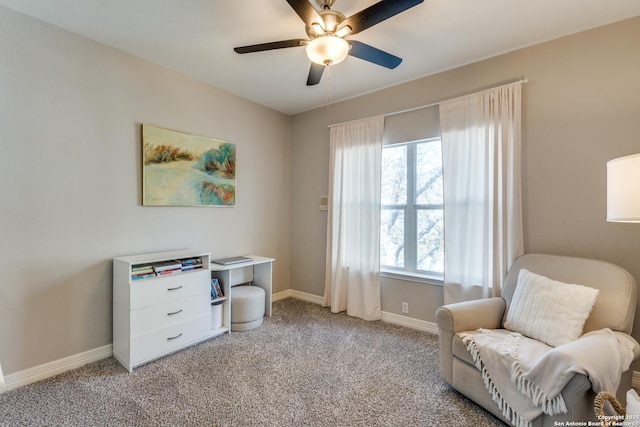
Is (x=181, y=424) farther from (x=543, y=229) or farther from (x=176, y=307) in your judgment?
(x=543, y=229)

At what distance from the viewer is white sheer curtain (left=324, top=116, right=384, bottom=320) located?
325 centimetres

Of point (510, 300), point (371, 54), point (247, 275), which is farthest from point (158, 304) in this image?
point (510, 300)

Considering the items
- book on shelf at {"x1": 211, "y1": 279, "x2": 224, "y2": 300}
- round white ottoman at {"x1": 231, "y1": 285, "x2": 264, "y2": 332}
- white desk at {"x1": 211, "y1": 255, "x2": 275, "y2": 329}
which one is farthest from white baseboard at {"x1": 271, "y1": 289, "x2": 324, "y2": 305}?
book on shelf at {"x1": 211, "y1": 279, "x2": 224, "y2": 300}

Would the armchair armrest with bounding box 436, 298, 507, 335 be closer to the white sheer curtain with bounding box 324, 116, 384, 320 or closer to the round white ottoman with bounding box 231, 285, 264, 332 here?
the white sheer curtain with bounding box 324, 116, 384, 320

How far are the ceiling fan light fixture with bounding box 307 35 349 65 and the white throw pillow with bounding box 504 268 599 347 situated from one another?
197 centimetres

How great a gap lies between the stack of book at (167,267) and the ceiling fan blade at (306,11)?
2.15 metres

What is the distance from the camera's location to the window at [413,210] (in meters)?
3.00

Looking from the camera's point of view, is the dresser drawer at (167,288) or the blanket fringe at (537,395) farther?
the dresser drawer at (167,288)

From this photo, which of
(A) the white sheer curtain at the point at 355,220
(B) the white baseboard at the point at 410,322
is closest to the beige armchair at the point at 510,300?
(B) the white baseboard at the point at 410,322

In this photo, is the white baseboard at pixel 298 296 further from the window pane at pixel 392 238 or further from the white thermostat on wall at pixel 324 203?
the white thermostat on wall at pixel 324 203

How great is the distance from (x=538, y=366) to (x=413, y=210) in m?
1.89

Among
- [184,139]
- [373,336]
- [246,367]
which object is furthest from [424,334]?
[184,139]

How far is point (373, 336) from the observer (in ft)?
9.30

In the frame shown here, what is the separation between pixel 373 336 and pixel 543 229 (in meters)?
1.77
